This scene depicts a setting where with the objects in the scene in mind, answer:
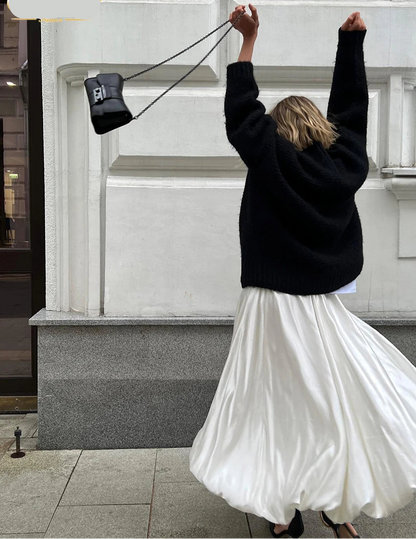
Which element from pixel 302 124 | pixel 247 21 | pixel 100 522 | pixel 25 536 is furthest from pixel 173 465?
pixel 247 21

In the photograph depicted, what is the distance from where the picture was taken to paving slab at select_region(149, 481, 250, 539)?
295cm

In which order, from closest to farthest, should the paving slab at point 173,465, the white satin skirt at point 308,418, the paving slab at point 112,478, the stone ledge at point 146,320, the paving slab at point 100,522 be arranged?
1. the white satin skirt at point 308,418
2. the paving slab at point 100,522
3. the paving slab at point 112,478
4. the paving slab at point 173,465
5. the stone ledge at point 146,320

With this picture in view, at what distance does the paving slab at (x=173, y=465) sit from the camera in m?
3.59

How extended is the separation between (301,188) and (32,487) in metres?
2.36

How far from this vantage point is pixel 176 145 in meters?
4.02

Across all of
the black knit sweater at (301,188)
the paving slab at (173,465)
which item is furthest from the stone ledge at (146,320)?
the black knit sweater at (301,188)

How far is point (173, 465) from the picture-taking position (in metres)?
3.77

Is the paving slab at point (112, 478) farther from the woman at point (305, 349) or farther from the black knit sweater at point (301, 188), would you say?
the black knit sweater at point (301, 188)

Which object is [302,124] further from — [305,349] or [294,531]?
[294,531]

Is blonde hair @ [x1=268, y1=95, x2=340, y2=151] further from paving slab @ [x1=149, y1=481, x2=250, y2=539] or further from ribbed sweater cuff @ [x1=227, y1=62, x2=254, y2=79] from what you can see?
paving slab @ [x1=149, y1=481, x2=250, y2=539]

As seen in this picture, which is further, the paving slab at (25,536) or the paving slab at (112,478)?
the paving slab at (112,478)

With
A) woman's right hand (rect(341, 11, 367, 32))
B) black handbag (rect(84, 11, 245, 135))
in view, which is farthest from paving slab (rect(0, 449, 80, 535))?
woman's right hand (rect(341, 11, 367, 32))

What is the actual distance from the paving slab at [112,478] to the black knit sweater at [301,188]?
1554 mm

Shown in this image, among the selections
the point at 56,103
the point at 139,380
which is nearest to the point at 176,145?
the point at 56,103
